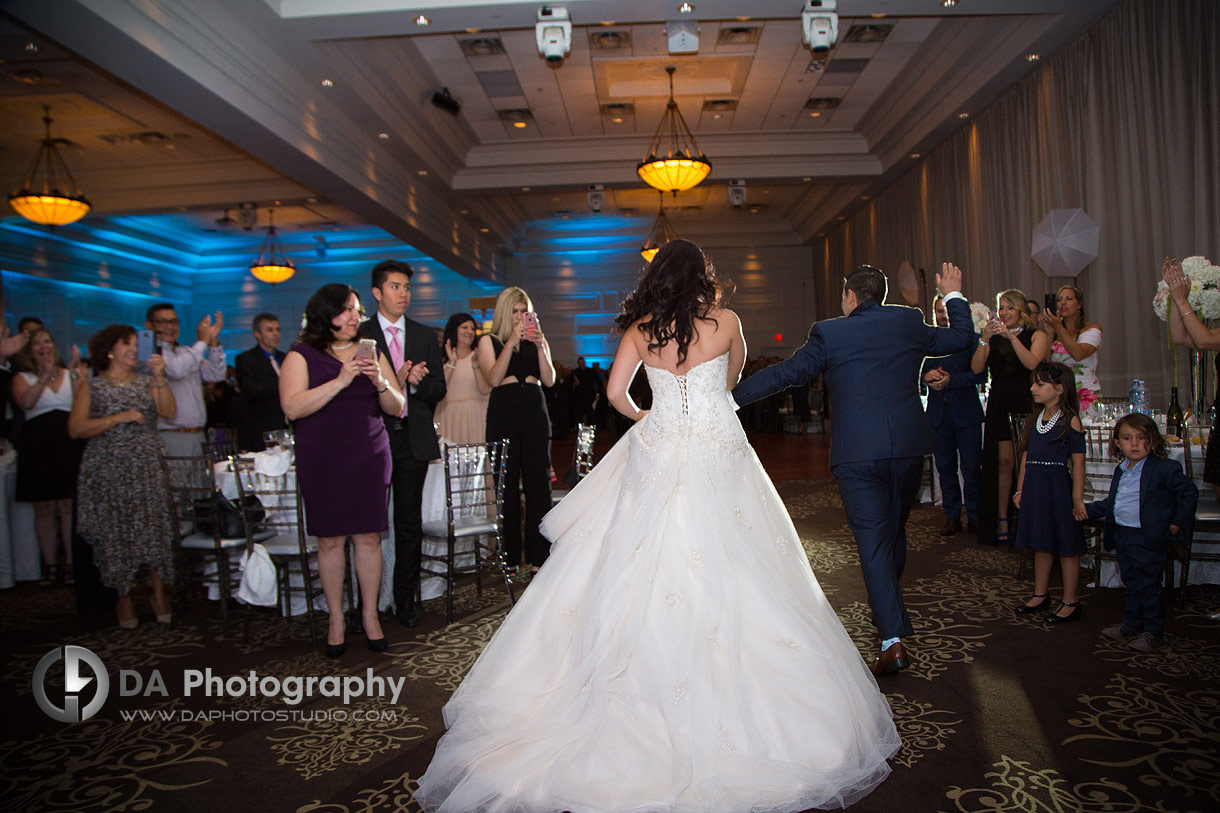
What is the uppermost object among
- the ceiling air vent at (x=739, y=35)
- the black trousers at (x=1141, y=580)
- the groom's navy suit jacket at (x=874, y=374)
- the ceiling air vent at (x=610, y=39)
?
the ceiling air vent at (x=610, y=39)

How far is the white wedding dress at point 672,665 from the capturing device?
6.97 ft

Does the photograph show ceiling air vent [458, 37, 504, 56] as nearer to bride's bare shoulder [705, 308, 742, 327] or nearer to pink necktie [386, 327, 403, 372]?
pink necktie [386, 327, 403, 372]

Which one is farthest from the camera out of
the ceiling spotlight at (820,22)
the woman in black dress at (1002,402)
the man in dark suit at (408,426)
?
the ceiling spotlight at (820,22)

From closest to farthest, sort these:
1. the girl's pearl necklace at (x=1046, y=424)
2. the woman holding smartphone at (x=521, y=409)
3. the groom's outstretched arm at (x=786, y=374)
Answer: the groom's outstretched arm at (x=786, y=374), the girl's pearl necklace at (x=1046, y=424), the woman holding smartphone at (x=521, y=409)

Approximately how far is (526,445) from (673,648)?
8.81 ft

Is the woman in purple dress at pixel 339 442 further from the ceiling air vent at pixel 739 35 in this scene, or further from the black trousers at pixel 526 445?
the ceiling air vent at pixel 739 35

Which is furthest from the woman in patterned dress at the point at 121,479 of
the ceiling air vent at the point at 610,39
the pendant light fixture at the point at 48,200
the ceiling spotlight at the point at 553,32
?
the pendant light fixture at the point at 48,200

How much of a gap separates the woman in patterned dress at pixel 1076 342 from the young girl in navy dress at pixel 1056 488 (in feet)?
4.93

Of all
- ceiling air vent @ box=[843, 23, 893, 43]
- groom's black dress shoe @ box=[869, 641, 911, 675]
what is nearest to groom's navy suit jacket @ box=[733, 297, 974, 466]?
groom's black dress shoe @ box=[869, 641, 911, 675]

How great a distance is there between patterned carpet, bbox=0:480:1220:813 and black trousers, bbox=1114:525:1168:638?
139mm

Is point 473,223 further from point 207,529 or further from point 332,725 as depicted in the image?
point 332,725

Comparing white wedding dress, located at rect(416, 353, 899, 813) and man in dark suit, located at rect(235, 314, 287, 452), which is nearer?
white wedding dress, located at rect(416, 353, 899, 813)

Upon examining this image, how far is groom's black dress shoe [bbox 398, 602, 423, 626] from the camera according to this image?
4.10m

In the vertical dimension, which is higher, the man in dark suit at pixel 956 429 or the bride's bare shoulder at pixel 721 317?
the bride's bare shoulder at pixel 721 317
